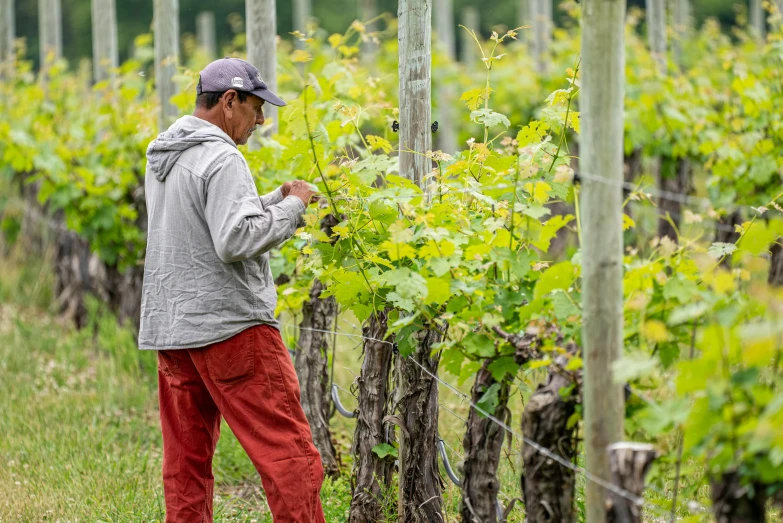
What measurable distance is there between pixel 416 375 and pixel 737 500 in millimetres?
1439

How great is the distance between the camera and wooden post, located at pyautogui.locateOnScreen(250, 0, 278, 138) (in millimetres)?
5199

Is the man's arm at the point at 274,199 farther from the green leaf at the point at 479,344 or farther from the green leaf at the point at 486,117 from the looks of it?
the green leaf at the point at 479,344

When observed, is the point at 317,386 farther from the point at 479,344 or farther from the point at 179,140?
the point at 479,344

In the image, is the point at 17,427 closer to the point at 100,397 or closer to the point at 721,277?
the point at 100,397

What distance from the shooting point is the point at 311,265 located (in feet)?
11.0

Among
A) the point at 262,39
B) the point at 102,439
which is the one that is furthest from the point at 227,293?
the point at 262,39

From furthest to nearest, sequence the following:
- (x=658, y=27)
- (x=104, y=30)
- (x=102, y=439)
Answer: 1. (x=658, y=27)
2. (x=104, y=30)
3. (x=102, y=439)

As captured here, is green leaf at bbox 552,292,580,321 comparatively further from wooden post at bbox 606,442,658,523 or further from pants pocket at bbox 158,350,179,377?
pants pocket at bbox 158,350,179,377

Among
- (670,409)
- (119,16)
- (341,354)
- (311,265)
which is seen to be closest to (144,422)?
(341,354)

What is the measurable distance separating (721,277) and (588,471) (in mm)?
671

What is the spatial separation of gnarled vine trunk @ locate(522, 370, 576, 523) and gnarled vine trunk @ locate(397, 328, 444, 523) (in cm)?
82

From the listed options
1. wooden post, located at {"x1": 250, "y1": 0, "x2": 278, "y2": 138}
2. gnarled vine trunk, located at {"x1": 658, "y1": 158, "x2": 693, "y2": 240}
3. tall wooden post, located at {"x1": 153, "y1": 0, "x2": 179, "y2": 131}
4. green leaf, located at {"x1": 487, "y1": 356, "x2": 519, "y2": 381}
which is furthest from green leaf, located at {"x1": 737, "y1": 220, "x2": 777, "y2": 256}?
gnarled vine trunk, located at {"x1": 658, "y1": 158, "x2": 693, "y2": 240}

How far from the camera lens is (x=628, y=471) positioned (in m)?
2.32

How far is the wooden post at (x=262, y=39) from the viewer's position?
5199mm
